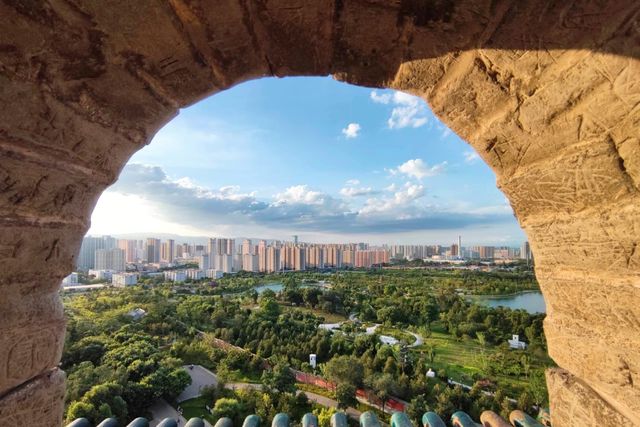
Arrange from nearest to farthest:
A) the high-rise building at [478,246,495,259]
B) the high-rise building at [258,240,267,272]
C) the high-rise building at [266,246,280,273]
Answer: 1. the high-rise building at [266,246,280,273]
2. the high-rise building at [258,240,267,272]
3. the high-rise building at [478,246,495,259]

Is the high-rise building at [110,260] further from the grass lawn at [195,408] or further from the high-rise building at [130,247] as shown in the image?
the grass lawn at [195,408]

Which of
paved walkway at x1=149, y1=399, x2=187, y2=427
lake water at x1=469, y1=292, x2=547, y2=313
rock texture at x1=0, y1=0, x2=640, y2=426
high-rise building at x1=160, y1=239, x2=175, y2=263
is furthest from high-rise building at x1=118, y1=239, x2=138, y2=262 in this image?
rock texture at x1=0, y1=0, x2=640, y2=426

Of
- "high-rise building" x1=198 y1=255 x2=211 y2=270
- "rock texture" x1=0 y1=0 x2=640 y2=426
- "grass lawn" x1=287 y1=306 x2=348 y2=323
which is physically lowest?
"grass lawn" x1=287 y1=306 x2=348 y2=323

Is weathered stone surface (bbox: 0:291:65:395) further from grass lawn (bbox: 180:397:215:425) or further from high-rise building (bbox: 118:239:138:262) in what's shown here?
high-rise building (bbox: 118:239:138:262)

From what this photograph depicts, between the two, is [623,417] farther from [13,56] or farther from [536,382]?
[536,382]

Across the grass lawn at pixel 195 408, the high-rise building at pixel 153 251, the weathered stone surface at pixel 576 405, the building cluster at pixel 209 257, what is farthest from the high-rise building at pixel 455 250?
the weathered stone surface at pixel 576 405

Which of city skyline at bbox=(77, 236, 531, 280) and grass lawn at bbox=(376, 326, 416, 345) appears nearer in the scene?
grass lawn at bbox=(376, 326, 416, 345)

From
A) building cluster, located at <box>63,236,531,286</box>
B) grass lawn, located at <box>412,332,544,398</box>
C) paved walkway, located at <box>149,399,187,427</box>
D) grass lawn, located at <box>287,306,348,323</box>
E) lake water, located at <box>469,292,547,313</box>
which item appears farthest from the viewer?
building cluster, located at <box>63,236,531,286</box>
